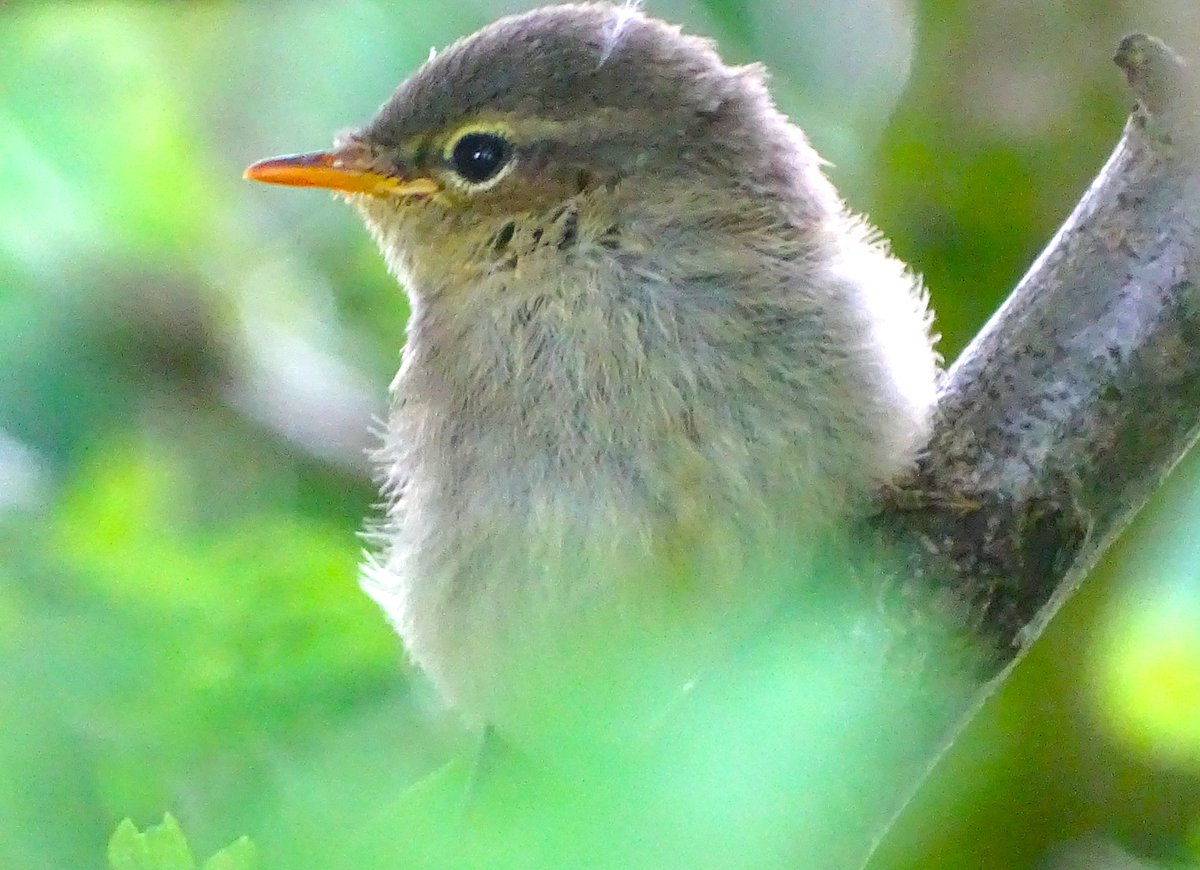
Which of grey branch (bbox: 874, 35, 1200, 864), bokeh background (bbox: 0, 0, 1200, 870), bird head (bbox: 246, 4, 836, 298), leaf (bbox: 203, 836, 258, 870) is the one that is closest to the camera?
leaf (bbox: 203, 836, 258, 870)

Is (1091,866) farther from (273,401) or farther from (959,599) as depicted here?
(273,401)

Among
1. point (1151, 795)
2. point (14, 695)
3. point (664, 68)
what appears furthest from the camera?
point (1151, 795)

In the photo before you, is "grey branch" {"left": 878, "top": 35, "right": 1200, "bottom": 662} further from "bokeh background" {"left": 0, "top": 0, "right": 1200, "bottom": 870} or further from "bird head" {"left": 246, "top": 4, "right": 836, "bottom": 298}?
"bird head" {"left": 246, "top": 4, "right": 836, "bottom": 298}

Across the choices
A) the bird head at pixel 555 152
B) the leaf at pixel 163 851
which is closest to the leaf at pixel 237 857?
the leaf at pixel 163 851

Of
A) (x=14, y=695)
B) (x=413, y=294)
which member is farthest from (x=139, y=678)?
(x=413, y=294)

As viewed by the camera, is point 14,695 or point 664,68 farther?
point 664,68

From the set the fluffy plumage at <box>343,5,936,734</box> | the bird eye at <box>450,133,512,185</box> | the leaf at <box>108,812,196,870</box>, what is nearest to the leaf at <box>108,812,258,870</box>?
the leaf at <box>108,812,196,870</box>

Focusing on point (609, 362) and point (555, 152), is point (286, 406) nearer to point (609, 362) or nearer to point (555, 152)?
point (555, 152)
